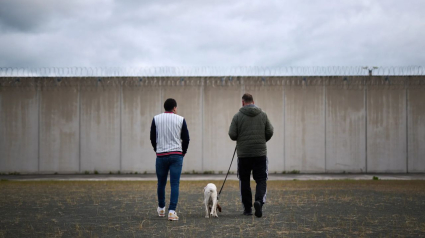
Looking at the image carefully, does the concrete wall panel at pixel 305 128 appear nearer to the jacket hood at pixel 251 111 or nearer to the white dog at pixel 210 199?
the jacket hood at pixel 251 111

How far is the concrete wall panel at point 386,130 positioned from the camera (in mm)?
16312

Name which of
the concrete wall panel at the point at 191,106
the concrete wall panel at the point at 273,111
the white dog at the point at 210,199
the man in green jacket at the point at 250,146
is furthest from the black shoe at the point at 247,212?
the concrete wall panel at the point at 273,111

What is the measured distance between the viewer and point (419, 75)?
16578 mm

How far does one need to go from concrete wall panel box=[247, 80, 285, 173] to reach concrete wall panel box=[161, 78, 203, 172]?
1.96 m

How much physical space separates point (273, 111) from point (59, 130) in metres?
8.06

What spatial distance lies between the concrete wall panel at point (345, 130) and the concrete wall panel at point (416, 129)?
1743 millimetres

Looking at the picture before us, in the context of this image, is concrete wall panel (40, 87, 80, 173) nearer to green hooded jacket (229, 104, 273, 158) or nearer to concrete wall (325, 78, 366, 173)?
concrete wall (325, 78, 366, 173)

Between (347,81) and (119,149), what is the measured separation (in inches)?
353

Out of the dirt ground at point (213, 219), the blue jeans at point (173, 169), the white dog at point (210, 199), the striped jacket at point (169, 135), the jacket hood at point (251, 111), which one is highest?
the jacket hood at point (251, 111)

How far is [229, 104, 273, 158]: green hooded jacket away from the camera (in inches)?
261

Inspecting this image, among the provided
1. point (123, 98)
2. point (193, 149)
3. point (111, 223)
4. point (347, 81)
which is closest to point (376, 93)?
point (347, 81)

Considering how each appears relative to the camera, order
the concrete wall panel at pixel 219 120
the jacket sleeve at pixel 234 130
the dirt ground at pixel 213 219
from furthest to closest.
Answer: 1. the concrete wall panel at pixel 219 120
2. the jacket sleeve at pixel 234 130
3. the dirt ground at pixel 213 219

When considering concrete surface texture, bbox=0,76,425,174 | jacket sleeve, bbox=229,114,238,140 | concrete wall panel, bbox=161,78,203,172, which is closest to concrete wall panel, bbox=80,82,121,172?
concrete surface texture, bbox=0,76,425,174

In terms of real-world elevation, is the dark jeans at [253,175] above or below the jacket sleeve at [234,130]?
below
